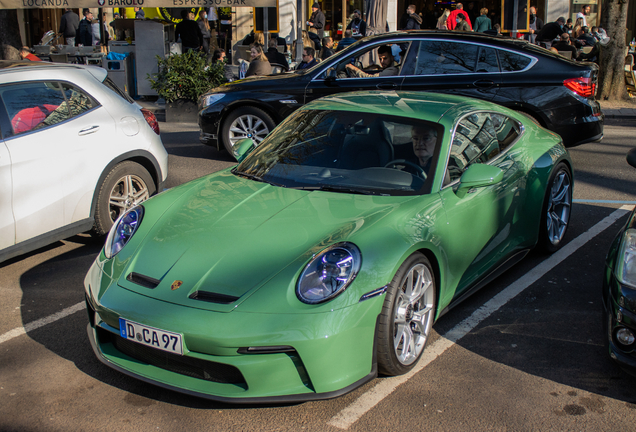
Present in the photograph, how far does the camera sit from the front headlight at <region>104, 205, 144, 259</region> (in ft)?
12.4

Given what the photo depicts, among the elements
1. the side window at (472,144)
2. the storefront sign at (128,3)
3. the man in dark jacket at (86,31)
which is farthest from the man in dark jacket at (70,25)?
the side window at (472,144)

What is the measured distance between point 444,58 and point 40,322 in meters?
6.37

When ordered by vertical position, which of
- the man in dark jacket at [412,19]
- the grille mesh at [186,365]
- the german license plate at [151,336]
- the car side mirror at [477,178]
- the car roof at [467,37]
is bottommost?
the grille mesh at [186,365]

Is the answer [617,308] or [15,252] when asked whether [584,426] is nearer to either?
[617,308]

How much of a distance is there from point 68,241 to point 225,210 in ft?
9.49

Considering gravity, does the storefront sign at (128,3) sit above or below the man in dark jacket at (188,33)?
→ above

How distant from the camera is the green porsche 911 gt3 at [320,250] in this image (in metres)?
3.03

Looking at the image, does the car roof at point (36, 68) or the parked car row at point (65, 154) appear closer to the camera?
the parked car row at point (65, 154)

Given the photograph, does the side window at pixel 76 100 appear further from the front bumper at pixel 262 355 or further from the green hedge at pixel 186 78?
the green hedge at pixel 186 78

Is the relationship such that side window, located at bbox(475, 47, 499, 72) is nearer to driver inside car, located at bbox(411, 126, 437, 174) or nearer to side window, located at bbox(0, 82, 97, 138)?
driver inside car, located at bbox(411, 126, 437, 174)

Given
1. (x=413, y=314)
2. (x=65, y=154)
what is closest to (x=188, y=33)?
(x=65, y=154)

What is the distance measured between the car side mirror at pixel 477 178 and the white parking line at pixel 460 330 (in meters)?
0.88

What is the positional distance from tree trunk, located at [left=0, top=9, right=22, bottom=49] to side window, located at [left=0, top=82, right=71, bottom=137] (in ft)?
39.5

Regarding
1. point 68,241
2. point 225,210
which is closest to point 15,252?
point 68,241
